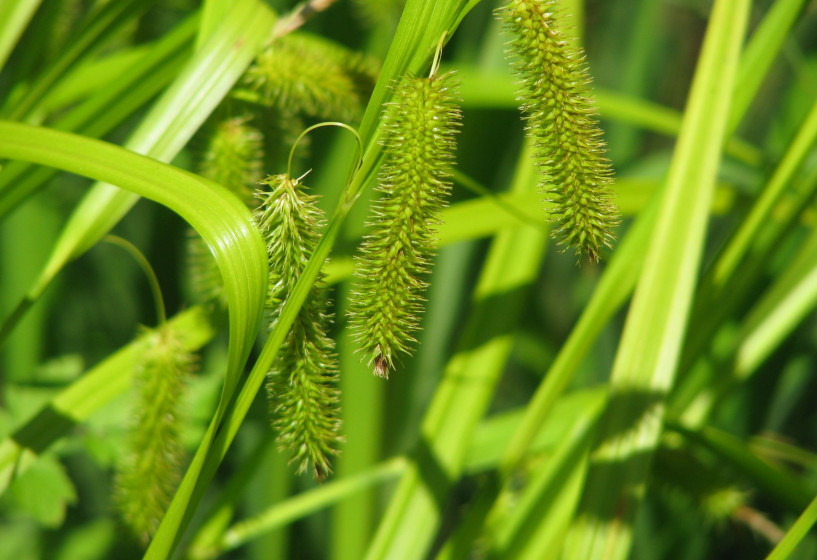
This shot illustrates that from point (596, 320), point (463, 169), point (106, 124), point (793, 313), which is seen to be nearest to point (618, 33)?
point (463, 169)

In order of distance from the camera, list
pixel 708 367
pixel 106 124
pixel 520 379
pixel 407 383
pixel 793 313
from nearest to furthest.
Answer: pixel 106 124 < pixel 793 313 < pixel 708 367 < pixel 407 383 < pixel 520 379

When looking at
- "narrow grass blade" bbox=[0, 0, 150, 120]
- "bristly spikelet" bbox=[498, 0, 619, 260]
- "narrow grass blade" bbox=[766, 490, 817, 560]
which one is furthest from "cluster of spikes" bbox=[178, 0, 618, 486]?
"narrow grass blade" bbox=[0, 0, 150, 120]

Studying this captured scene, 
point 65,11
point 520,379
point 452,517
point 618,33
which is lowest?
point 452,517

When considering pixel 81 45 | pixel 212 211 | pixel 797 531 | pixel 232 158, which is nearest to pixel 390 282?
pixel 212 211

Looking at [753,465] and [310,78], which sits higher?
[310,78]

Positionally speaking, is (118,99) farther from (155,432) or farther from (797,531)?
(797,531)

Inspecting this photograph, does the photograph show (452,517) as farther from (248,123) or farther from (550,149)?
(550,149)

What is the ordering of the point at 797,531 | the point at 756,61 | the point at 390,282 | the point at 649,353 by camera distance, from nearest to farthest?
1. the point at 390,282
2. the point at 797,531
3. the point at 649,353
4. the point at 756,61

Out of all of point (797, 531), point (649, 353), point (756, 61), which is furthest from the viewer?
point (756, 61)
